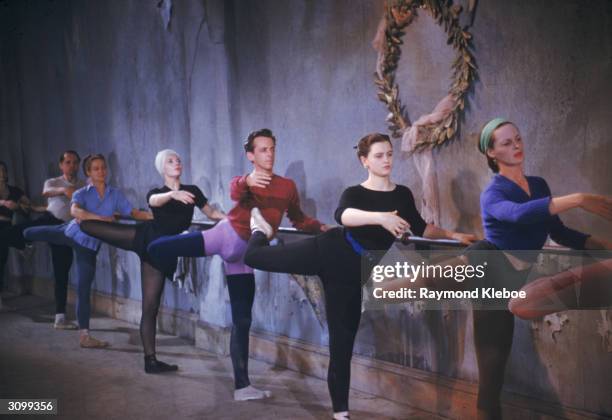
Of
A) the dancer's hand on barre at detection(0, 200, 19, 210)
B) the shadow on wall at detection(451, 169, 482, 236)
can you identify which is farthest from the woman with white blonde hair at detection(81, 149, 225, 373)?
the dancer's hand on barre at detection(0, 200, 19, 210)

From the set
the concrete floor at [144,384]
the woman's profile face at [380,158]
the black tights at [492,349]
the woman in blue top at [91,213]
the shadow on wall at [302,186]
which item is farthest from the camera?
the woman in blue top at [91,213]

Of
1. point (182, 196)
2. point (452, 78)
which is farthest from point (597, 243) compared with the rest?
point (182, 196)

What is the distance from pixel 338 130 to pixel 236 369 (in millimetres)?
1685

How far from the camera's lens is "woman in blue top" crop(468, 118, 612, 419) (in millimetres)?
3471

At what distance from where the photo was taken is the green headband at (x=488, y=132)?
140 inches

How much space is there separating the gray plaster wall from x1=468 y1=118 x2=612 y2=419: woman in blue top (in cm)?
14

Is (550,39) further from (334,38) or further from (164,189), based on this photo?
(164,189)

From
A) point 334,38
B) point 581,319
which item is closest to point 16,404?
point 334,38

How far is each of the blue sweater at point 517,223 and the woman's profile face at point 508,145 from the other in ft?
0.29

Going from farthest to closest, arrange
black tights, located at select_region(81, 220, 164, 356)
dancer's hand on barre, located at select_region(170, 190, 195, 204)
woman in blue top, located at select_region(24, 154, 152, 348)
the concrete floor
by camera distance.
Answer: woman in blue top, located at select_region(24, 154, 152, 348), black tights, located at select_region(81, 220, 164, 356), dancer's hand on barre, located at select_region(170, 190, 195, 204), the concrete floor

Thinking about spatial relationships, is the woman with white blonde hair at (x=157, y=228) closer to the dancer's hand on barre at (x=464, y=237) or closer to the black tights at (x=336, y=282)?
the black tights at (x=336, y=282)

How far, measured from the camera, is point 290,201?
489 cm

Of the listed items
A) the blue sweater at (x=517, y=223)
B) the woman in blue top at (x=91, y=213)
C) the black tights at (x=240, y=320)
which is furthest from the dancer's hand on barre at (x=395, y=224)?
the woman in blue top at (x=91, y=213)

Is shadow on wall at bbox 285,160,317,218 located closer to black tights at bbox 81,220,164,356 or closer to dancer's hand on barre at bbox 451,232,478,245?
black tights at bbox 81,220,164,356
